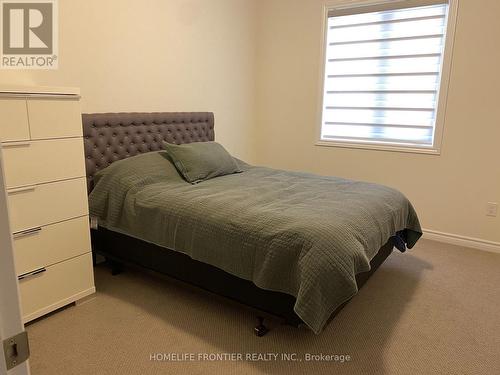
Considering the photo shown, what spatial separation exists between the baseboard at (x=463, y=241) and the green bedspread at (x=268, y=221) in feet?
3.14

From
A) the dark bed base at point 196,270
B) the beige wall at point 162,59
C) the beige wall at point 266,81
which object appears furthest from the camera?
the beige wall at point 266,81

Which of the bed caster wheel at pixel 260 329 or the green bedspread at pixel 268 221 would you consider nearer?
the green bedspread at pixel 268 221

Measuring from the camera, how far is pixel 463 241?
11.4 ft

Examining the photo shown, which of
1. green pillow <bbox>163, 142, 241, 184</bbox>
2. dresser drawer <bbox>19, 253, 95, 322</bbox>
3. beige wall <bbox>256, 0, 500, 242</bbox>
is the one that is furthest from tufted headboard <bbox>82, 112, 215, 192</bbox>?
beige wall <bbox>256, 0, 500, 242</bbox>

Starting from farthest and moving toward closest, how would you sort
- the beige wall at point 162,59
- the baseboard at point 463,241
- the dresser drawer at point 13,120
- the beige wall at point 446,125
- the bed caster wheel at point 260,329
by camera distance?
the baseboard at point 463,241, the beige wall at point 446,125, the beige wall at point 162,59, the bed caster wheel at point 260,329, the dresser drawer at point 13,120

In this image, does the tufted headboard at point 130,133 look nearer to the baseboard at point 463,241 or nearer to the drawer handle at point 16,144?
the drawer handle at point 16,144

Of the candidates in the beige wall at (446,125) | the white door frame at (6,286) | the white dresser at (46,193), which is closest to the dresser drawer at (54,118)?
the white dresser at (46,193)

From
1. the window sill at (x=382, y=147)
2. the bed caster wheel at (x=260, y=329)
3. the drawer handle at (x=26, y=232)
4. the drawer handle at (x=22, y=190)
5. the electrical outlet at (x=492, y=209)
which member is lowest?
the bed caster wheel at (x=260, y=329)

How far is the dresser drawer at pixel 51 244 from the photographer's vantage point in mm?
2008

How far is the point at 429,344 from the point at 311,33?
129 inches

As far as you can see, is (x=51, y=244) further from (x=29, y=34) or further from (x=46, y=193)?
(x=29, y=34)

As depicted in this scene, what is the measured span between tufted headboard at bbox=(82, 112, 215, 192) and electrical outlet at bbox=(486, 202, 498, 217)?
2781mm

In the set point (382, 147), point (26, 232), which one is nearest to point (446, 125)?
point (382, 147)

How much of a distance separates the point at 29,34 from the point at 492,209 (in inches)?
157
